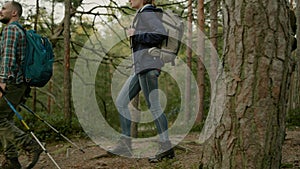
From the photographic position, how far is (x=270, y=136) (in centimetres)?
294

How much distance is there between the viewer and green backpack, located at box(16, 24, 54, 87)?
4332 millimetres

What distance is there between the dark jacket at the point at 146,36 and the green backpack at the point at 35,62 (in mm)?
1038

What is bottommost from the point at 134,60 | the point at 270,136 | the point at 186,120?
the point at 186,120

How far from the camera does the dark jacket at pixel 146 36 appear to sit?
443 cm

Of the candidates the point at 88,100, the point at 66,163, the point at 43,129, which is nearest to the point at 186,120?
the point at 88,100

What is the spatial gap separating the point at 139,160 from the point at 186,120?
13.0m

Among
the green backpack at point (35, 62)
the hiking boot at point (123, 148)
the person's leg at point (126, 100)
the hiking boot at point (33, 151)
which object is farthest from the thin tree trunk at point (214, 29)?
the hiking boot at point (33, 151)

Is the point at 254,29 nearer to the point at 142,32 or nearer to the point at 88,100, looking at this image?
the point at 142,32

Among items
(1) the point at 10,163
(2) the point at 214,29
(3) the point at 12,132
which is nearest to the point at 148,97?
(3) the point at 12,132

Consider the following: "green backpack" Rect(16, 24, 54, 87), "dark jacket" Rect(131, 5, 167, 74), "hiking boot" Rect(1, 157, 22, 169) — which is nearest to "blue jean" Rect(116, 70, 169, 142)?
"dark jacket" Rect(131, 5, 167, 74)

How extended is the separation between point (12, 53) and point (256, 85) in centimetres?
270

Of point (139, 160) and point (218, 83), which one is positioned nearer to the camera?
point (218, 83)

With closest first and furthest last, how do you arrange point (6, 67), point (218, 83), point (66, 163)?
1. point (218, 83)
2. point (6, 67)
3. point (66, 163)

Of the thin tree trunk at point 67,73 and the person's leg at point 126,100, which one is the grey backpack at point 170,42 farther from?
the thin tree trunk at point 67,73
